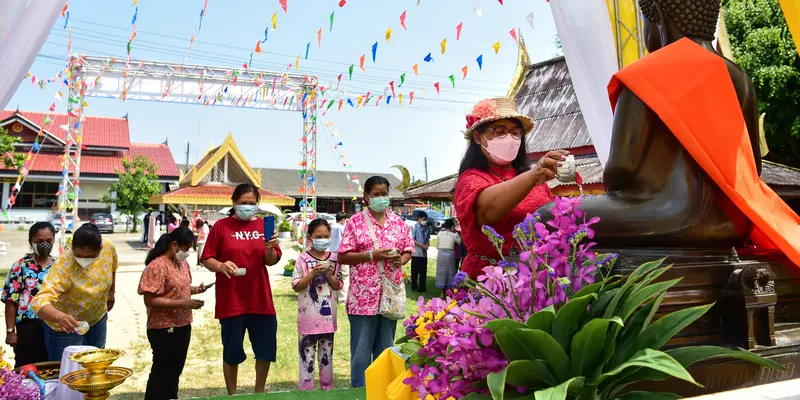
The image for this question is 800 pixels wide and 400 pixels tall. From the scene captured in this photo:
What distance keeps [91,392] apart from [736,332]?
7.88 ft

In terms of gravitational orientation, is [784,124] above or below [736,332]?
above

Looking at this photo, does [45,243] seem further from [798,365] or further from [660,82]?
[798,365]

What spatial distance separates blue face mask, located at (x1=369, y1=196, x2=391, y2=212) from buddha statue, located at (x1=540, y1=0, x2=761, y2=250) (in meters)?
2.07

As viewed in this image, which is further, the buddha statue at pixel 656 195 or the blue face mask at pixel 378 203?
the blue face mask at pixel 378 203

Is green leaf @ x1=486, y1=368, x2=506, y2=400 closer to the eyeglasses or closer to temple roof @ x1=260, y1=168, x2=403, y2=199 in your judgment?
the eyeglasses

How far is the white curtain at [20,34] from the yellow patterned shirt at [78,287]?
1.07 metres

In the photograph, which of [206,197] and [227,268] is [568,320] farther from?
[206,197]

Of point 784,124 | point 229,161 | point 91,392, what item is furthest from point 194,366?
point 229,161

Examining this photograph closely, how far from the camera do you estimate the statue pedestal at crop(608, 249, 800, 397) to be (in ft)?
4.41

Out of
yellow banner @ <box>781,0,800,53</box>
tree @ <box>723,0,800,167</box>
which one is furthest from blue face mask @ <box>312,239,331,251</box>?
tree @ <box>723,0,800,167</box>

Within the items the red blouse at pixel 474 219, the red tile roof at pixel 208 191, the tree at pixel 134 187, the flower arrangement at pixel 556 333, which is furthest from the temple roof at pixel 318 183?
the flower arrangement at pixel 556 333

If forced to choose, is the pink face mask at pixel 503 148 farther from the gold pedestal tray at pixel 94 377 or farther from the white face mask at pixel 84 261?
the white face mask at pixel 84 261

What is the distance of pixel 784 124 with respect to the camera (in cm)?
1005

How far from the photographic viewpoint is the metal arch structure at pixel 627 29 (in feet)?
13.5
